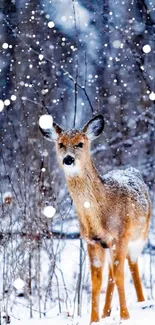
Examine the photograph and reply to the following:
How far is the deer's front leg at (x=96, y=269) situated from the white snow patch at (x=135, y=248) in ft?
2.17

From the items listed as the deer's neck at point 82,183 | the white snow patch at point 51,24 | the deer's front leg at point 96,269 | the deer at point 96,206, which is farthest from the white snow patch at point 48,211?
the white snow patch at point 51,24

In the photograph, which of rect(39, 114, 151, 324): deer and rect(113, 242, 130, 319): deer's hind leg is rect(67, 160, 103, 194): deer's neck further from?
rect(113, 242, 130, 319): deer's hind leg

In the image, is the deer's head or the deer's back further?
the deer's back

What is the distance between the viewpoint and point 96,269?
273 inches

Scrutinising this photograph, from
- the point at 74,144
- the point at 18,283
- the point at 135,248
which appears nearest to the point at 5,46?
the point at 18,283

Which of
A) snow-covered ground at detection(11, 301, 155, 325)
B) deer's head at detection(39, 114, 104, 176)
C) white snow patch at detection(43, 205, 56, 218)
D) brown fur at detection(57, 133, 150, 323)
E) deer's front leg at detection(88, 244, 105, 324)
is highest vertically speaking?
white snow patch at detection(43, 205, 56, 218)

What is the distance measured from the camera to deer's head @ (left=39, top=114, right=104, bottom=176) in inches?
259

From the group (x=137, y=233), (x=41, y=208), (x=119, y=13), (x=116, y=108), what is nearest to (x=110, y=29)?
(x=119, y=13)

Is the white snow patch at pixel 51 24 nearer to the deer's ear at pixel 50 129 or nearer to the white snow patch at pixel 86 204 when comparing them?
the deer's ear at pixel 50 129

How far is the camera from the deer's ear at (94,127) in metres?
7.00

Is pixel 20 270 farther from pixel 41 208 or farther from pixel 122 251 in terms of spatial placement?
pixel 122 251

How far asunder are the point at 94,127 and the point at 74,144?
1.38ft

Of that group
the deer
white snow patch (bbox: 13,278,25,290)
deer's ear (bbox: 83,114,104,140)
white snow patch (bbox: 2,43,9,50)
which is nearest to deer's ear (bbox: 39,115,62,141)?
the deer

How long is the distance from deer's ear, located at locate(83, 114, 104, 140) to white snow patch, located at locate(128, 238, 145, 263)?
115 centimetres
